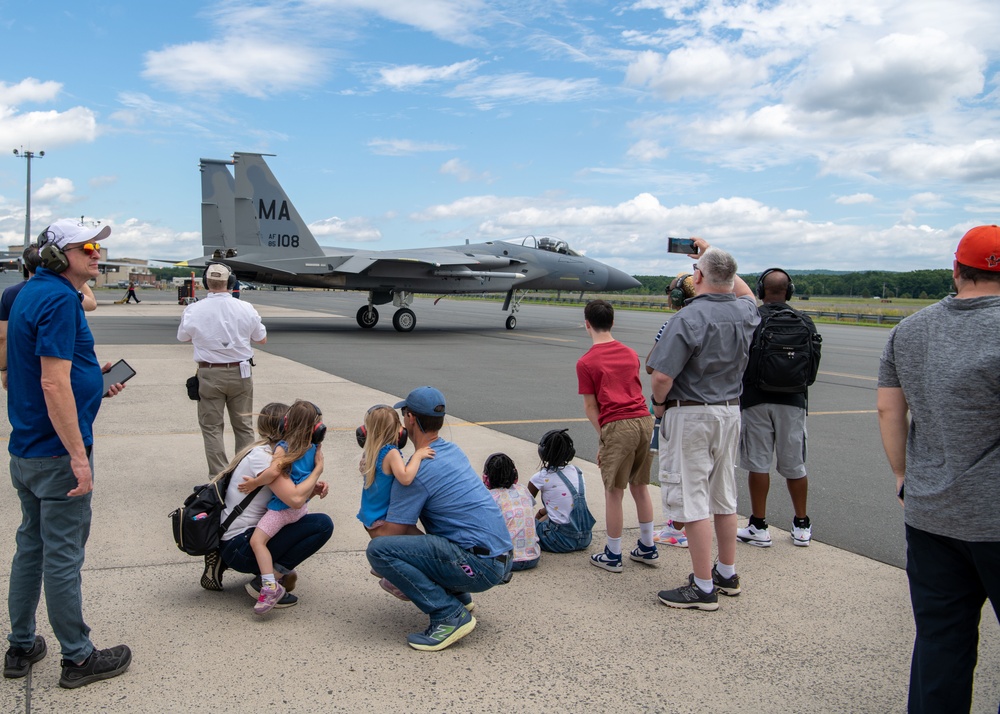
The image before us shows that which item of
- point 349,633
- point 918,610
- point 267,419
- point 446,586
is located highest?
point 267,419

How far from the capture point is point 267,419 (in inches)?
166

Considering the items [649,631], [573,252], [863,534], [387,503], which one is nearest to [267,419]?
[387,503]

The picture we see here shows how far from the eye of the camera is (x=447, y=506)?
3.78 meters

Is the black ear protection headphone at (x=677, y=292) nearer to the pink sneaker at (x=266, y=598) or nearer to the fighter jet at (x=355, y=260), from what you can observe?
the pink sneaker at (x=266, y=598)

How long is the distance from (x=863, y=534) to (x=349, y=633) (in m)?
3.87

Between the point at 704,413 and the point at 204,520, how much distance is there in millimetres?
2762

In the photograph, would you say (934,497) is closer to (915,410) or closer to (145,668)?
(915,410)

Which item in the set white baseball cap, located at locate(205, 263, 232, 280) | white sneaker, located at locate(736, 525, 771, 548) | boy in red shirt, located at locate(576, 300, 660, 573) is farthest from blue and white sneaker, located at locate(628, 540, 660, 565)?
white baseball cap, located at locate(205, 263, 232, 280)

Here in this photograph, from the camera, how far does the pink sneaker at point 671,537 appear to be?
534cm

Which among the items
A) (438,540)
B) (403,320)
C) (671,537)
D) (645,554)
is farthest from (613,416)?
(403,320)

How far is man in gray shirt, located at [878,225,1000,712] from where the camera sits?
2.59 metres

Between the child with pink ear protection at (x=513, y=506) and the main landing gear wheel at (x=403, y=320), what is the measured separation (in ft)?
63.7

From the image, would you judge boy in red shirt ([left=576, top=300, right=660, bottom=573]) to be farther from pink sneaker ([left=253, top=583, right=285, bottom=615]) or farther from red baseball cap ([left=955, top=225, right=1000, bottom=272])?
red baseball cap ([left=955, top=225, right=1000, bottom=272])

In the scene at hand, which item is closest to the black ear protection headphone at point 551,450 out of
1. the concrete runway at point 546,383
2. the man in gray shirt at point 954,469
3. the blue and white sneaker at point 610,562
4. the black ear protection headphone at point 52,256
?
the blue and white sneaker at point 610,562
